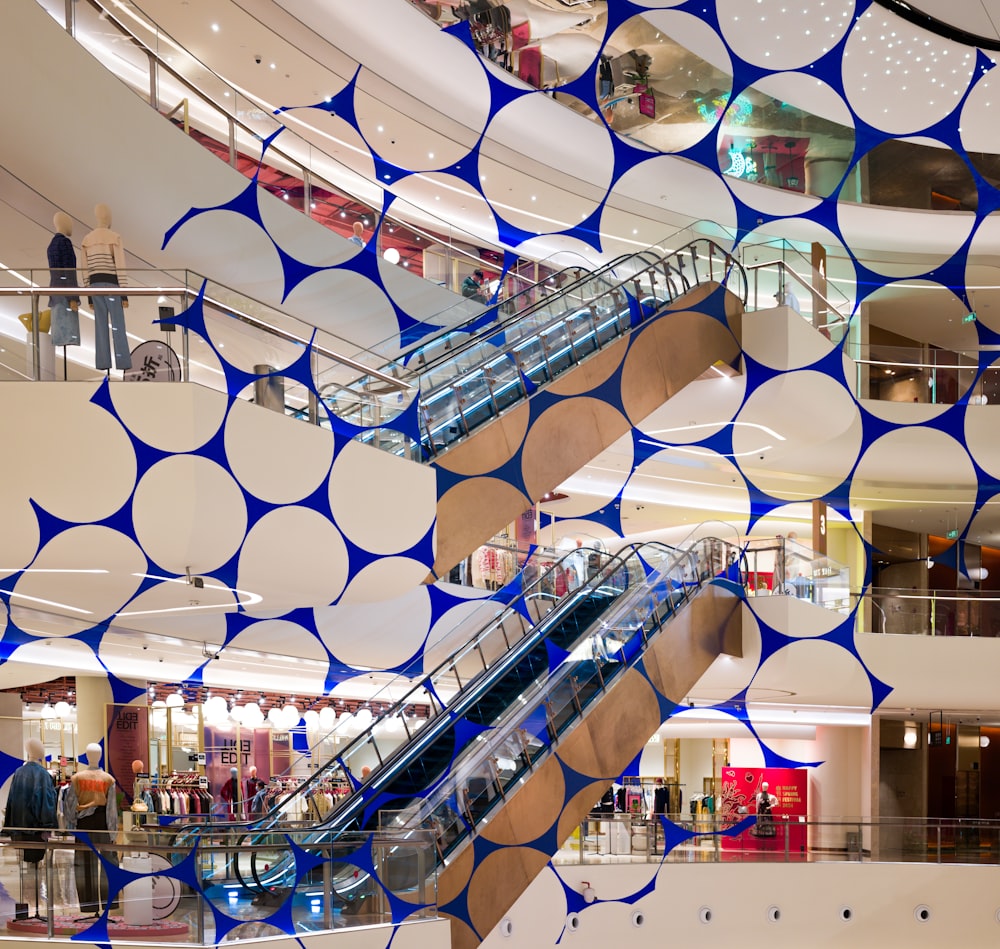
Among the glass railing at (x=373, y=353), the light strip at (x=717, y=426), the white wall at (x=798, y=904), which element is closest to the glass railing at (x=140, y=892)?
the glass railing at (x=373, y=353)

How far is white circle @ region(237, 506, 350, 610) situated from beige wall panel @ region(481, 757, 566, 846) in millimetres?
2002

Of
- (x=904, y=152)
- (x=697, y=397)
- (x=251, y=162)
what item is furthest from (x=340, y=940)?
(x=904, y=152)

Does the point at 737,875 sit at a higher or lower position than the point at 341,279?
lower

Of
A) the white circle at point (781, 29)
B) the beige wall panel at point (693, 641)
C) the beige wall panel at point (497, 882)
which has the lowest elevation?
the beige wall panel at point (497, 882)

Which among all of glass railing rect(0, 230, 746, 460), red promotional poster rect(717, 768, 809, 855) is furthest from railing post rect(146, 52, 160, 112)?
red promotional poster rect(717, 768, 809, 855)

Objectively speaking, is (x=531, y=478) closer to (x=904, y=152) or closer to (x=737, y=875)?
(x=737, y=875)

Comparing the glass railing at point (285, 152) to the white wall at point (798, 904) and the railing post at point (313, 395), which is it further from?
the white wall at point (798, 904)

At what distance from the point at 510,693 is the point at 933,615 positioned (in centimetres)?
662

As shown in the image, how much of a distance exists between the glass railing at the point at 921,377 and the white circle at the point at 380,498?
904 centimetres

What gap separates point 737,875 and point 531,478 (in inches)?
263

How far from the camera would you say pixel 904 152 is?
60.7 feet

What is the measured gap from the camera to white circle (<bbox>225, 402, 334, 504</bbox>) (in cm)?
642

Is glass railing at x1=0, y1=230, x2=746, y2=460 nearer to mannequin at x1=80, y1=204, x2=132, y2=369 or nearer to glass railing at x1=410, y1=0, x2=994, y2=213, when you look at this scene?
mannequin at x1=80, y1=204, x2=132, y2=369

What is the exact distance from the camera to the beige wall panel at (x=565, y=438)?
388 inches
